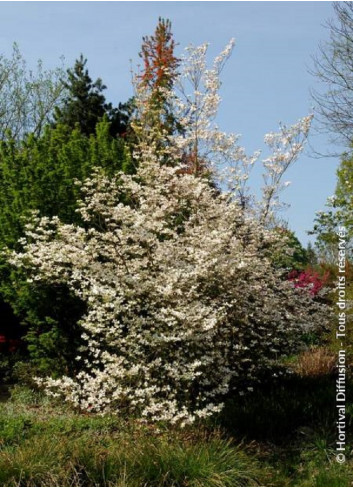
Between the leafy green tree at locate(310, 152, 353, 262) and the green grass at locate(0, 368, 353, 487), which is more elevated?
the leafy green tree at locate(310, 152, 353, 262)

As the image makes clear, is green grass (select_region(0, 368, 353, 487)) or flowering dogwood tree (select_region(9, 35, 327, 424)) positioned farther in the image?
flowering dogwood tree (select_region(9, 35, 327, 424))

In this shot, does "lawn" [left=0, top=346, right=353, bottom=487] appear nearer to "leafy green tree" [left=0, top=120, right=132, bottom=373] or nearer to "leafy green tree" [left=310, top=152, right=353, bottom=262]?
"leafy green tree" [left=0, top=120, right=132, bottom=373]

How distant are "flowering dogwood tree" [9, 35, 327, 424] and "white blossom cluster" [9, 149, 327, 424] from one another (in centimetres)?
2

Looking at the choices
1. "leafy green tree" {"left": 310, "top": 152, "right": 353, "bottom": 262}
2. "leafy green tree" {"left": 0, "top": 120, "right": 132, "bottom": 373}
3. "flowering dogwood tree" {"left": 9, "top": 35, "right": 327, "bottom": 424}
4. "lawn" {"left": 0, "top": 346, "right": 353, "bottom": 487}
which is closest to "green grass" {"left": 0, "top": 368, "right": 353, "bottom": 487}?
"lawn" {"left": 0, "top": 346, "right": 353, "bottom": 487}

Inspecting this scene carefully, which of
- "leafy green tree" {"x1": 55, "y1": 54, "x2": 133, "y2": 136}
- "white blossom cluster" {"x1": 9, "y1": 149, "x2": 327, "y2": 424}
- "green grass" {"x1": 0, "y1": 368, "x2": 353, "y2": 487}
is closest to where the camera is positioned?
"green grass" {"x1": 0, "y1": 368, "x2": 353, "y2": 487}

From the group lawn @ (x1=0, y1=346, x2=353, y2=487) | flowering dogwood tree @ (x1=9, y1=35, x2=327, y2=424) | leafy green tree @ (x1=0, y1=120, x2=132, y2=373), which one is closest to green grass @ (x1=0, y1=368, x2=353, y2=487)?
lawn @ (x1=0, y1=346, x2=353, y2=487)

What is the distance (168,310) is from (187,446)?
167 cm

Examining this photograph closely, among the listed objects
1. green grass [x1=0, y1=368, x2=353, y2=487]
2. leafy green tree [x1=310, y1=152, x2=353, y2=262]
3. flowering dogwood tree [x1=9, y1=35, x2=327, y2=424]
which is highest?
leafy green tree [x1=310, y1=152, x2=353, y2=262]

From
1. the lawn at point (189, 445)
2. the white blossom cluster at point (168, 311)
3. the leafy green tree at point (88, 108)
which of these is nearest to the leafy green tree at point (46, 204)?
the white blossom cluster at point (168, 311)

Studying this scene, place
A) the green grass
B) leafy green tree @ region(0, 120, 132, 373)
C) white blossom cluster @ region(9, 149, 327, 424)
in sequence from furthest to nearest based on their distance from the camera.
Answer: leafy green tree @ region(0, 120, 132, 373)
white blossom cluster @ region(9, 149, 327, 424)
the green grass

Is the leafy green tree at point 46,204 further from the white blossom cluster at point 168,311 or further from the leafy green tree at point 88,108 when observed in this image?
the leafy green tree at point 88,108

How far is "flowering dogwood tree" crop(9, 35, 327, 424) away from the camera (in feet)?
23.4

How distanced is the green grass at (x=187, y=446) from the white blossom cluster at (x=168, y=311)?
0.32 metres

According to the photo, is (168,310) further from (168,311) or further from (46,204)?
(46,204)
